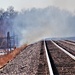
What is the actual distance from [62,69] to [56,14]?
77673mm

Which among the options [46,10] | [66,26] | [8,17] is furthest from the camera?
[8,17]

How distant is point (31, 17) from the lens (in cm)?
8900

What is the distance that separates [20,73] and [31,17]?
76414 millimetres

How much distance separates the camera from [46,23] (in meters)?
84.8

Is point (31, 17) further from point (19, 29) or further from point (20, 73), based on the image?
point (20, 73)

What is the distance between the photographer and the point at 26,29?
8088 cm

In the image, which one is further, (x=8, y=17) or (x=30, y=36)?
(x=8, y=17)

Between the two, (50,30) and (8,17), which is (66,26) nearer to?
(50,30)

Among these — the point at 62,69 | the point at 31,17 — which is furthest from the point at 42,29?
the point at 62,69

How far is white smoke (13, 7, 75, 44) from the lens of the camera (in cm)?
8084

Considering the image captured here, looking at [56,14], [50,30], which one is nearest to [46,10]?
[56,14]

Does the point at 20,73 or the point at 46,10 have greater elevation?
the point at 46,10

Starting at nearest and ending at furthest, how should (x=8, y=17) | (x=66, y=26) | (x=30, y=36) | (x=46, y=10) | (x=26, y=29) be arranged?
1. (x=30, y=36)
2. (x=26, y=29)
3. (x=66, y=26)
4. (x=46, y=10)
5. (x=8, y=17)

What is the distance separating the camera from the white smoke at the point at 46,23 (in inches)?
3183
